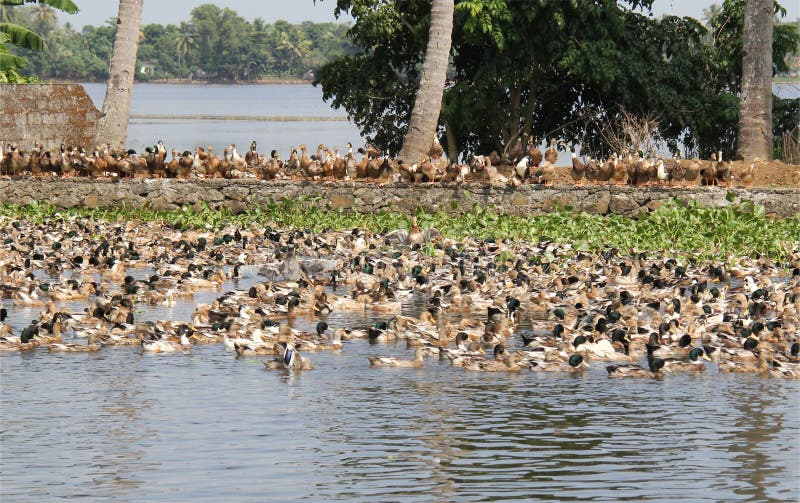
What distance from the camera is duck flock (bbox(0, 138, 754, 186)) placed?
93.3 feet

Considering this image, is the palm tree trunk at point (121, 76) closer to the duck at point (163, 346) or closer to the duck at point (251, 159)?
the duck at point (251, 159)

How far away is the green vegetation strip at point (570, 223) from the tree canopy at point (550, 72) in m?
7.02

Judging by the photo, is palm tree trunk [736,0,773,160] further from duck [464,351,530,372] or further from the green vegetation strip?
duck [464,351,530,372]

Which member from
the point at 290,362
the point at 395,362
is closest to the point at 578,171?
the point at 395,362

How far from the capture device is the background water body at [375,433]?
11.1m

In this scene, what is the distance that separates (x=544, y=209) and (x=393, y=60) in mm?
10543

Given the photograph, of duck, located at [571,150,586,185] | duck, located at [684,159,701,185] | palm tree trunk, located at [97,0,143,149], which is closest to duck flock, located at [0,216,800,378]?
duck, located at [571,150,586,185]

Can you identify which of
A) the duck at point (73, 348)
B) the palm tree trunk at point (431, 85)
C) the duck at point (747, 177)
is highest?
the palm tree trunk at point (431, 85)

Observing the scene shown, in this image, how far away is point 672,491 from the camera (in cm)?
1097

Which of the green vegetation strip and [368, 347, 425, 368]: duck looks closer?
[368, 347, 425, 368]: duck

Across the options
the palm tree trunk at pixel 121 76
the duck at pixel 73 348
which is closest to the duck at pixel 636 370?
the duck at pixel 73 348

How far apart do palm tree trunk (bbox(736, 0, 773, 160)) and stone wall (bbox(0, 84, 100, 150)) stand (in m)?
16.3

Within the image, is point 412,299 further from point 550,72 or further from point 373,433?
point 550,72

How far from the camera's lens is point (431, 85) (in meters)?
31.2
